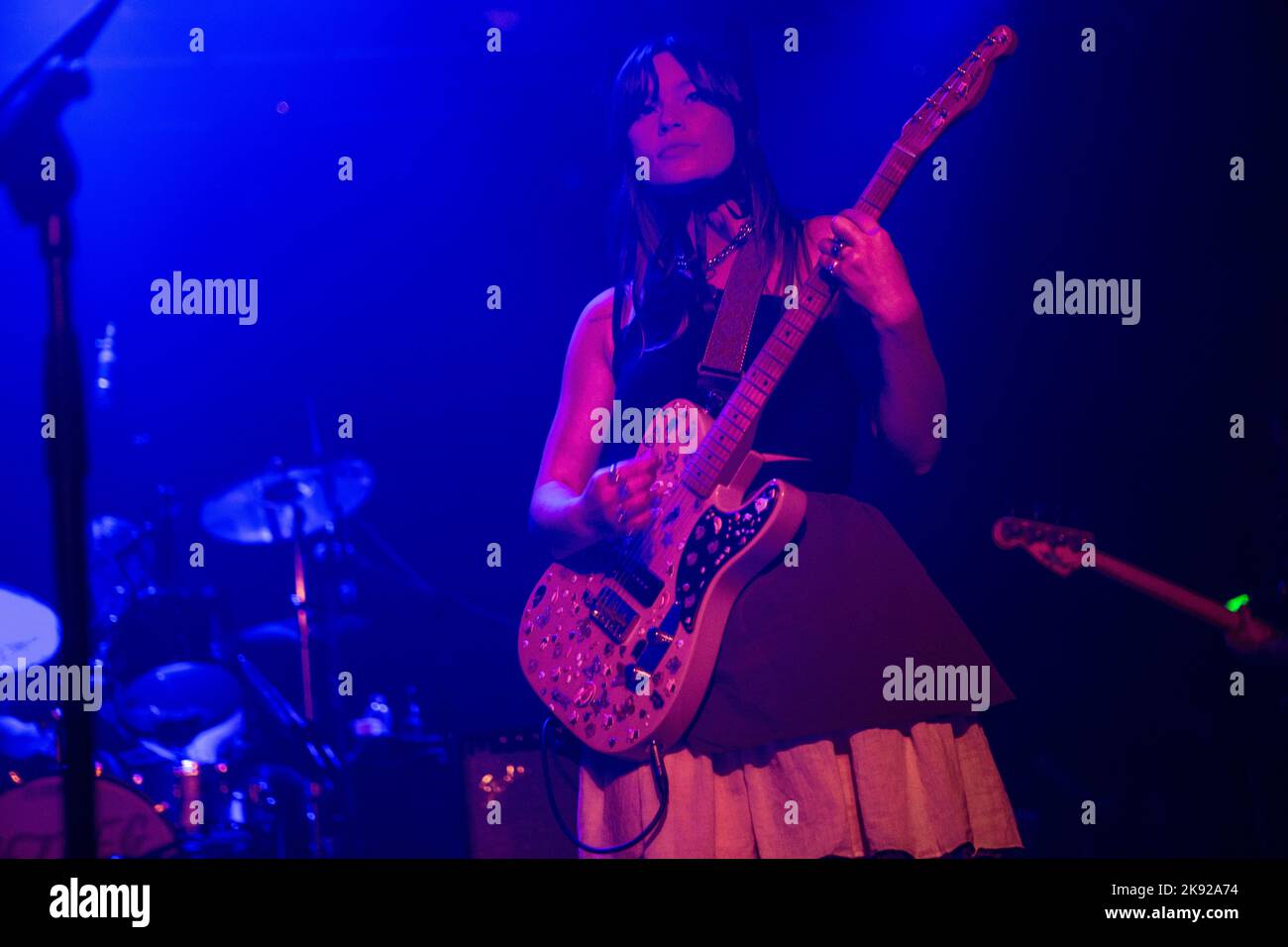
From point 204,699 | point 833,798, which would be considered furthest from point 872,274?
point 204,699

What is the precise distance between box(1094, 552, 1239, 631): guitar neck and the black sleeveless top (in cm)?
66

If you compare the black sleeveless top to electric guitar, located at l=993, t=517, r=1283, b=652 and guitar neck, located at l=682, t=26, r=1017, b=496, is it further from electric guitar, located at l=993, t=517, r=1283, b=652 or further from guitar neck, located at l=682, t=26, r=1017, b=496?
electric guitar, located at l=993, t=517, r=1283, b=652

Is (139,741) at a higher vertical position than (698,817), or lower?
higher

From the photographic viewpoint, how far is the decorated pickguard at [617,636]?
2592mm

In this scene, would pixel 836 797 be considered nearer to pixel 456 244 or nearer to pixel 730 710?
pixel 730 710

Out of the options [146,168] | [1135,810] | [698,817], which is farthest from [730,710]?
[146,168]

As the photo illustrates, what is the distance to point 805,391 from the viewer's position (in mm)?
2756

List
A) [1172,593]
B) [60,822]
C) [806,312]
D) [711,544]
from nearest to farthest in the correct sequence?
[711,544] < [806,312] < [1172,593] < [60,822]

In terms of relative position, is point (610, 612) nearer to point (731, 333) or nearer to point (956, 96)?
point (731, 333)

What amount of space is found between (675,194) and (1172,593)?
4.98ft

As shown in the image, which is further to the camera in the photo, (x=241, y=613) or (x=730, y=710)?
(x=241, y=613)

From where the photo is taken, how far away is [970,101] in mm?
2779

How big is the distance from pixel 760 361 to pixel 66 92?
1.95 metres

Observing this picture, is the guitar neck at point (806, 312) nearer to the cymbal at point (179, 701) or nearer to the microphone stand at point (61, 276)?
the cymbal at point (179, 701)
